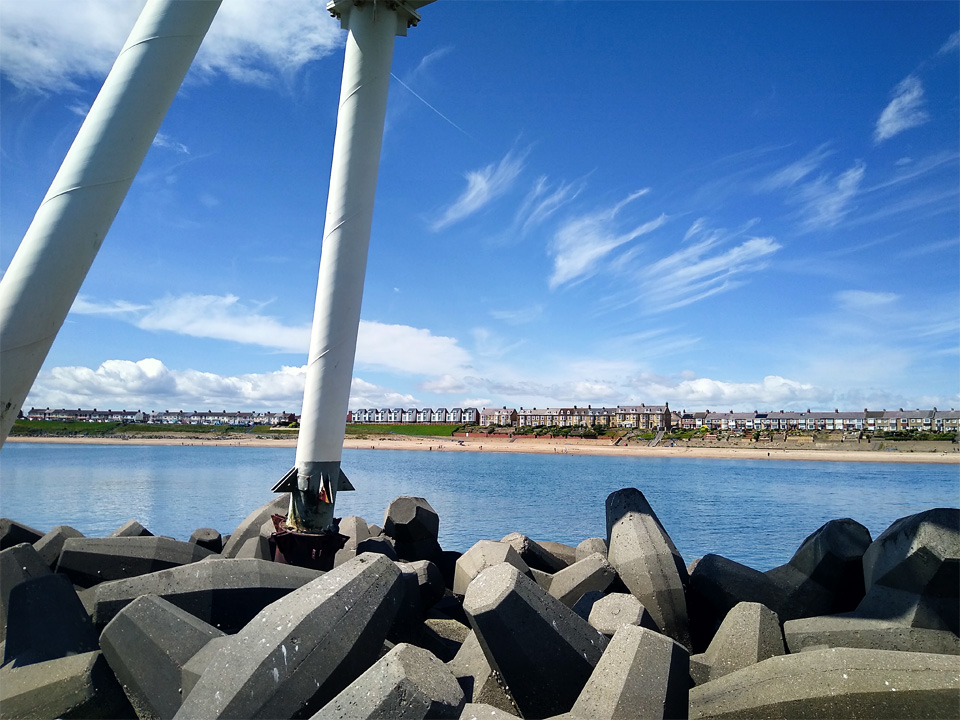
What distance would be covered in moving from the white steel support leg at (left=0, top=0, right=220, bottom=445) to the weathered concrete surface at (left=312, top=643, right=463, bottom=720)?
389cm

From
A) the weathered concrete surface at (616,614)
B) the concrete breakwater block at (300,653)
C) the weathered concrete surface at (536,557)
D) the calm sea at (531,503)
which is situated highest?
the concrete breakwater block at (300,653)

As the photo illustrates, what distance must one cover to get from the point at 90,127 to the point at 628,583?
22.0ft

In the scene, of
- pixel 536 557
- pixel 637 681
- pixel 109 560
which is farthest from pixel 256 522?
pixel 637 681

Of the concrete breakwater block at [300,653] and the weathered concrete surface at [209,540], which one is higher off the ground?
the concrete breakwater block at [300,653]

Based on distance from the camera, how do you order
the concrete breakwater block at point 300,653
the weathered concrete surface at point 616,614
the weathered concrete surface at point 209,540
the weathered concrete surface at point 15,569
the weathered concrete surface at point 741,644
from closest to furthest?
the concrete breakwater block at point 300,653 → the weathered concrete surface at point 741,644 → the weathered concrete surface at point 616,614 → the weathered concrete surface at point 15,569 → the weathered concrete surface at point 209,540

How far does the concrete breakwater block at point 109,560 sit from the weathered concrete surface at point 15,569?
0.51 meters

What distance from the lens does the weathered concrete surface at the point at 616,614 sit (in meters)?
5.22

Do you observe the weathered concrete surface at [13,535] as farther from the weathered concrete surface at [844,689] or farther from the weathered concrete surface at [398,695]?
the weathered concrete surface at [844,689]

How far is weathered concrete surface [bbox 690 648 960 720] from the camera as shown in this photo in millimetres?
3869

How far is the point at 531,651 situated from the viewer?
4.26 m

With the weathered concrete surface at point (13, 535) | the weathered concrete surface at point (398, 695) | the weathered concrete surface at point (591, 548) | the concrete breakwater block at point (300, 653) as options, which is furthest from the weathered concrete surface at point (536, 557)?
the weathered concrete surface at point (13, 535)

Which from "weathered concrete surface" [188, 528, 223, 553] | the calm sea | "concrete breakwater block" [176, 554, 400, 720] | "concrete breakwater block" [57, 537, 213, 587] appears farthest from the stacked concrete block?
"concrete breakwater block" [176, 554, 400, 720]

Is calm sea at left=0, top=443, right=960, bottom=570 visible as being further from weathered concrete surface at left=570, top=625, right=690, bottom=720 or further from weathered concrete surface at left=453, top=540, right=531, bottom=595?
weathered concrete surface at left=570, top=625, right=690, bottom=720

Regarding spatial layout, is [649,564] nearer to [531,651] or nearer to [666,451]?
[531,651]
